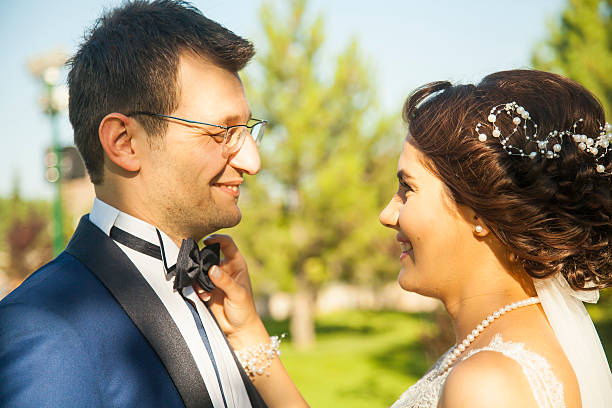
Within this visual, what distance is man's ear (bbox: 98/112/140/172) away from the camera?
2047mm

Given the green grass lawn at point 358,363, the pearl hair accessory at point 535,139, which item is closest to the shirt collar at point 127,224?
the pearl hair accessory at point 535,139

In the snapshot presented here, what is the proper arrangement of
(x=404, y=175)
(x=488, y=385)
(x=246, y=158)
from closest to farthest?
(x=488, y=385)
(x=404, y=175)
(x=246, y=158)

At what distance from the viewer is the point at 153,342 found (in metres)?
1.80

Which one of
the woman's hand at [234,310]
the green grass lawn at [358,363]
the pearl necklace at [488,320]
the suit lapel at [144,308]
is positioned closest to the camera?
the suit lapel at [144,308]

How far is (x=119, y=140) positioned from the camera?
2.07m

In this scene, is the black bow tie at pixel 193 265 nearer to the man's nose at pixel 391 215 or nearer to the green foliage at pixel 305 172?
the man's nose at pixel 391 215

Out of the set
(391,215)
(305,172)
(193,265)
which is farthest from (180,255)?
(305,172)

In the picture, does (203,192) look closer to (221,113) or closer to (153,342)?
(221,113)

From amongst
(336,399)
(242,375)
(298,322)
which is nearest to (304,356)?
(298,322)

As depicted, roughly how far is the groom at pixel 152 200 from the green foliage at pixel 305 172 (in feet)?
54.9

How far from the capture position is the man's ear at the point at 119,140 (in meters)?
2.05

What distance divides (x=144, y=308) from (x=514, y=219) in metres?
1.33

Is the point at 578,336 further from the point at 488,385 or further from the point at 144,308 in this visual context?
the point at 144,308

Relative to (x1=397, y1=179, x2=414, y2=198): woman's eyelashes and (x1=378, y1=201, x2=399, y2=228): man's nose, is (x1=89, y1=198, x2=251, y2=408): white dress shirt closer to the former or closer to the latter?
(x1=378, y1=201, x2=399, y2=228): man's nose
